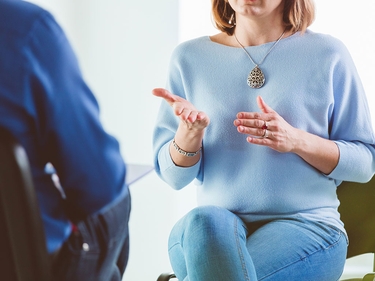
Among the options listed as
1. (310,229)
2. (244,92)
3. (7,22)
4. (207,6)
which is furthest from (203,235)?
(207,6)

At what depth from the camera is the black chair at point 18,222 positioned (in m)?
0.65

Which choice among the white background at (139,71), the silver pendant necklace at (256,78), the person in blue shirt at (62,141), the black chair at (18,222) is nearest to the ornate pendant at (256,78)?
the silver pendant necklace at (256,78)

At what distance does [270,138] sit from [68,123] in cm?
65

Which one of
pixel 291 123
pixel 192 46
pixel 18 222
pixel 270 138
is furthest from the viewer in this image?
pixel 192 46

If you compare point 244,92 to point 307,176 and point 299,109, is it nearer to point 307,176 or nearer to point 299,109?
point 299,109

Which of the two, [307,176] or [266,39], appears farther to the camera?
[266,39]

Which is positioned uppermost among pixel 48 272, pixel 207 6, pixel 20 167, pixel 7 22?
pixel 7 22

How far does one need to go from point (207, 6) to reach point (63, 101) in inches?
70.6

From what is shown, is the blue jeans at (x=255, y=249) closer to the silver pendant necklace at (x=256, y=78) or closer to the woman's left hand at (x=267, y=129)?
the woman's left hand at (x=267, y=129)

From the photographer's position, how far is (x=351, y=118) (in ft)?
4.73

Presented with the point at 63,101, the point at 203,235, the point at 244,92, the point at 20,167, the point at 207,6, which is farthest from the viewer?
the point at 207,6

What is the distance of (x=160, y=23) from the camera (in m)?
2.53

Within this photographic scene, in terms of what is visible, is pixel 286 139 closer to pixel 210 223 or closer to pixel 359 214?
pixel 210 223

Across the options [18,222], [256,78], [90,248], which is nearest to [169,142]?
[256,78]
